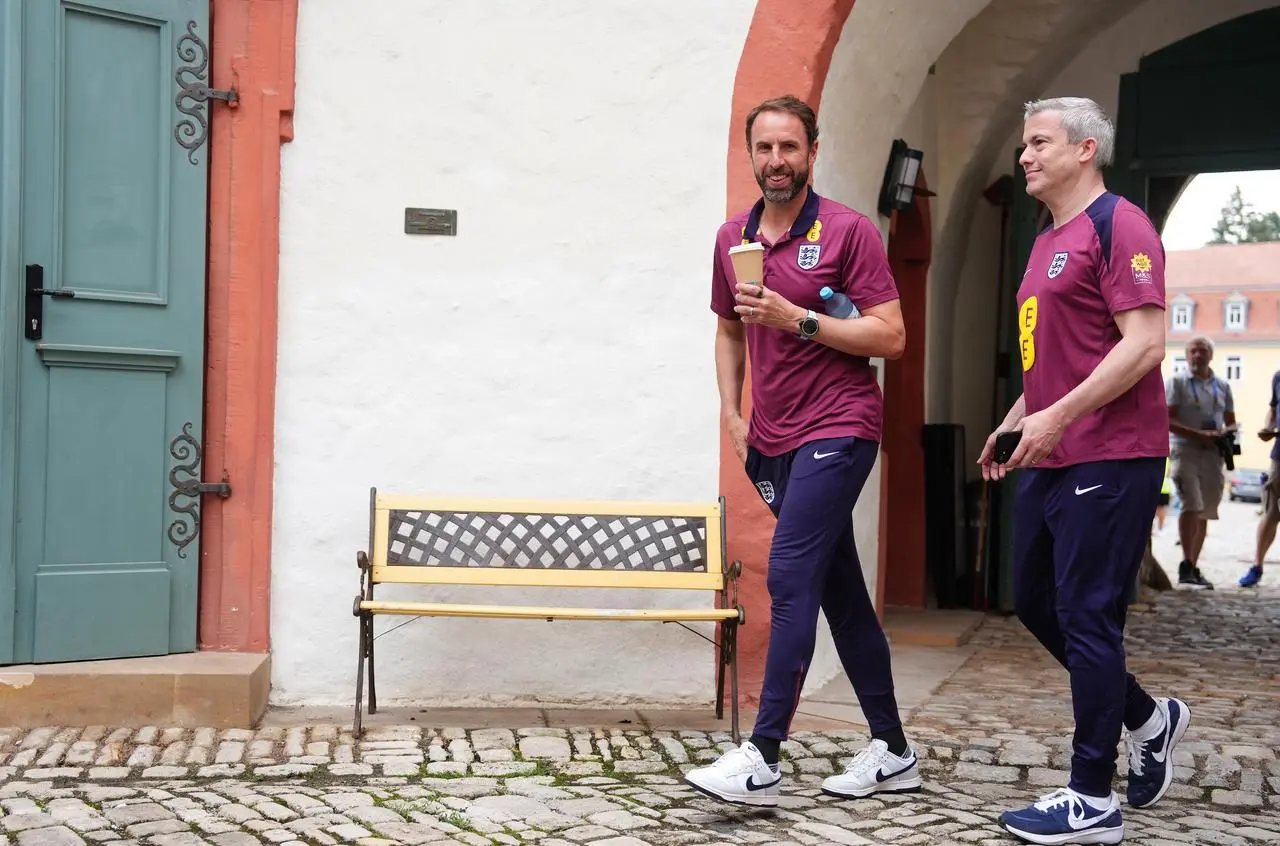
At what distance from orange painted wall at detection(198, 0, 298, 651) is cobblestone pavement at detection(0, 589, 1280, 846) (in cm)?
69

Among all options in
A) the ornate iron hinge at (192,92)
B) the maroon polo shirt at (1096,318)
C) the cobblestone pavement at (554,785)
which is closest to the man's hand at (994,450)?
the maroon polo shirt at (1096,318)

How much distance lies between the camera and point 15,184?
4.78 m

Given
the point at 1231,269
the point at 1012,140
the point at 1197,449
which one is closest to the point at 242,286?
the point at 1012,140

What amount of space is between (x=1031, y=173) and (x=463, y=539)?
2.34m

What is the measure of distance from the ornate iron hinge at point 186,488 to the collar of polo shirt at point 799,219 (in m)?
2.24

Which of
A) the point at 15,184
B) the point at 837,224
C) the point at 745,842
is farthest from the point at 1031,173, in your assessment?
the point at 15,184

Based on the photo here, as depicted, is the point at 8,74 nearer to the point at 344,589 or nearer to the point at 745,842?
the point at 344,589

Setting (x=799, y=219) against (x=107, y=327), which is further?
(x=107, y=327)

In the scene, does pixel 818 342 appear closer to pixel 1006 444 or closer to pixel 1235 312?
pixel 1006 444

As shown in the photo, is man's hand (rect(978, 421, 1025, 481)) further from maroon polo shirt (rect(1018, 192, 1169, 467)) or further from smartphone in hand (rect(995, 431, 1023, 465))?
maroon polo shirt (rect(1018, 192, 1169, 467))

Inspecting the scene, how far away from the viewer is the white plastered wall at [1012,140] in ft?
26.7

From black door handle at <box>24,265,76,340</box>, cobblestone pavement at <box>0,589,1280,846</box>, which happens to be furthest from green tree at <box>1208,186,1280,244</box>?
black door handle at <box>24,265,76,340</box>

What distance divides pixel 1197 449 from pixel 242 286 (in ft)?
24.1

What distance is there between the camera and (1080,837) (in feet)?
11.6
